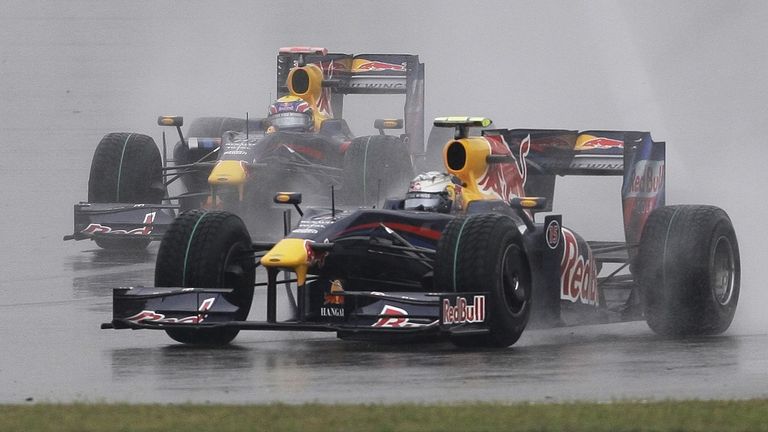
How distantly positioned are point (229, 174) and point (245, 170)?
0.27 m

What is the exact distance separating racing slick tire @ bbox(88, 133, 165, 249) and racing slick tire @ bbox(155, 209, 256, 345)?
1009cm

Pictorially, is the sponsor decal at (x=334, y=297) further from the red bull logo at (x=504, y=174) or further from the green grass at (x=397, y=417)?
the green grass at (x=397, y=417)

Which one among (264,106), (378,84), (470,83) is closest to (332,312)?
(378,84)

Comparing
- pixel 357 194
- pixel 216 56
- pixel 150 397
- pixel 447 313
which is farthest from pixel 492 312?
pixel 216 56

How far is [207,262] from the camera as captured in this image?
15.7 m

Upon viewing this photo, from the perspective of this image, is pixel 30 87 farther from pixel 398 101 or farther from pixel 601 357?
pixel 601 357

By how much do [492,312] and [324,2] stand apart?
51.9 meters

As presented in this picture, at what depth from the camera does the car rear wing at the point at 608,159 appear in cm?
1823

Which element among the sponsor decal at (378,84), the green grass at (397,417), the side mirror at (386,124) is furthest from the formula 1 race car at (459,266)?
the side mirror at (386,124)

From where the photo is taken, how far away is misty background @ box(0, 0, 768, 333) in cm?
2948

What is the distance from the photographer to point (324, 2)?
66188mm

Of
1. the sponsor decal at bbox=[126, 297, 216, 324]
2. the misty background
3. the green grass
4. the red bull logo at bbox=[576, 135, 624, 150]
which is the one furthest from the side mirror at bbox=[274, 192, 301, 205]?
the green grass

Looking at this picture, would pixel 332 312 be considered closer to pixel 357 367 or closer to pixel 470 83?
pixel 357 367

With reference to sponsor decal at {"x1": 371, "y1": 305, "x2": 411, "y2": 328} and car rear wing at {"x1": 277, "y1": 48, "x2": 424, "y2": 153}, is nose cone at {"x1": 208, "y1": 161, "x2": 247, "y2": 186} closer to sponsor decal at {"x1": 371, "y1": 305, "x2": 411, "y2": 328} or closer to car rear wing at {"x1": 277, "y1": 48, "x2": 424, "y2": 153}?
car rear wing at {"x1": 277, "y1": 48, "x2": 424, "y2": 153}
